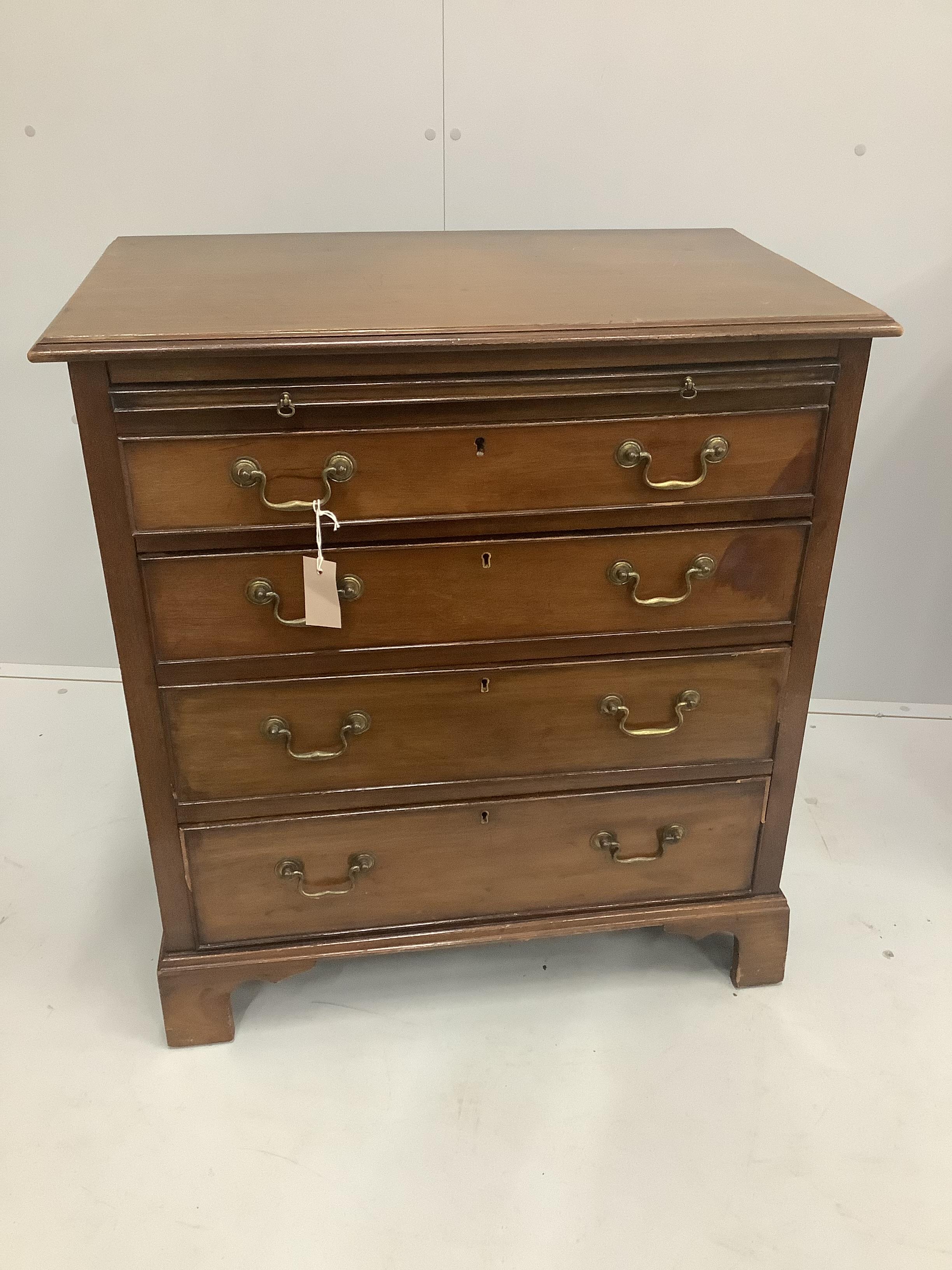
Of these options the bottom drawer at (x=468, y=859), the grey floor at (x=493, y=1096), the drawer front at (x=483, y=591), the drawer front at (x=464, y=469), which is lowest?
the grey floor at (x=493, y=1096)

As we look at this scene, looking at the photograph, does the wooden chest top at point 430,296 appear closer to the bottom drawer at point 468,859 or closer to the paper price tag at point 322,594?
the paper price tag at point 322,594

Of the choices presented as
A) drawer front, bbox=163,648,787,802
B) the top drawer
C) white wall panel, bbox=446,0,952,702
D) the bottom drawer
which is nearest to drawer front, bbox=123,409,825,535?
the top drawer

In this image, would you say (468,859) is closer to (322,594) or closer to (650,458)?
(322,594)

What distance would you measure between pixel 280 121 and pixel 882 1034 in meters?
1.82

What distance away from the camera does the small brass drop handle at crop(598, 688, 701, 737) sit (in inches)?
58.1

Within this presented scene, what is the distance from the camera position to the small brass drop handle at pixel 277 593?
1.32 m

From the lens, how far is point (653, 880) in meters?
1.63

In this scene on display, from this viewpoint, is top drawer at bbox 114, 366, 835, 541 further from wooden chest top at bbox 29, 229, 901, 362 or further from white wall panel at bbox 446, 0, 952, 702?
white wall panel at bbox 446, 0, 952, 702

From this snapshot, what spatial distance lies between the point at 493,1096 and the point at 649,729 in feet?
1.92

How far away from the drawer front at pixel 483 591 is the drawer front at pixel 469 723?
6 centimetres

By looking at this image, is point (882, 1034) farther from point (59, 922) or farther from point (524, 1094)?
point (59, 922)

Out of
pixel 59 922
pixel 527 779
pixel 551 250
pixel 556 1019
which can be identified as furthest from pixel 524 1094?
pixel 551 250

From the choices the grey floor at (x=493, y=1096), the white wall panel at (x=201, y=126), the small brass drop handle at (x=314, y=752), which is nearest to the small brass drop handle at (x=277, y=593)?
the small brass drop handle at (x=314, y=752)

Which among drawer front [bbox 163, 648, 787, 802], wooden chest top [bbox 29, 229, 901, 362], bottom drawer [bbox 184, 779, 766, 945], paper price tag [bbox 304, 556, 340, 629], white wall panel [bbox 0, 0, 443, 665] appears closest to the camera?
wooden chest top [bbox 29, 229, 901, 362]
